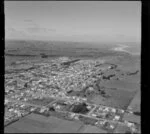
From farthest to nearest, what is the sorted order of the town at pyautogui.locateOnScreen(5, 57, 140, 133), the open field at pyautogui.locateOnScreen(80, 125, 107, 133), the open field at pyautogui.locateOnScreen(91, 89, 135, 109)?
the open field at pyautogui.locateOnScreen(91, 89, 135, 109), the town at pyautogui.locateOnScreen(5, 57, 140, 133), the open field at pyautogui.locateOnScreen(80, 125, 107, 133)

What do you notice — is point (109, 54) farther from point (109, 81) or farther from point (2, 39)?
point (2, 39)

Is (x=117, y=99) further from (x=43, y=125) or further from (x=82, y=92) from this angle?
(x=43, y=125)

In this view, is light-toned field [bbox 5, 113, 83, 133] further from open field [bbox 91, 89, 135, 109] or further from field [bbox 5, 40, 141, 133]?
open field [bbox 91, 89, 135, 109]

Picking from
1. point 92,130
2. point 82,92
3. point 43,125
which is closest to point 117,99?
point 82,92

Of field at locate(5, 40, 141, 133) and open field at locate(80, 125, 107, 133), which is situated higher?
field at locate(5, 40, 141, 133)

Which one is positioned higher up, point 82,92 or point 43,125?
point 82,92

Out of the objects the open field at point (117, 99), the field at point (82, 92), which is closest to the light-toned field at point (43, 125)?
the field at point (82, 92)

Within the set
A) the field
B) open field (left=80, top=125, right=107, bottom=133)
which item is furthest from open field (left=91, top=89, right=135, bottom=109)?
open field (left=80, top=125, right=107, bottom=133)

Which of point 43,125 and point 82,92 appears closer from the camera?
point 43,125
